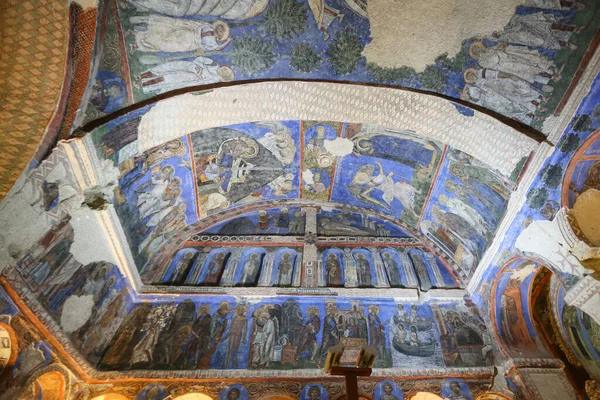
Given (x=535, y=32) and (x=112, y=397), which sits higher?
A: (x=535, y=32)

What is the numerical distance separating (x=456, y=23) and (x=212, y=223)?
697 cm

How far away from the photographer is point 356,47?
6.54 metres

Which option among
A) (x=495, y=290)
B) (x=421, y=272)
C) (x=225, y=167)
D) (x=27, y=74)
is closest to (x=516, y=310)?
(x=495, y=290)

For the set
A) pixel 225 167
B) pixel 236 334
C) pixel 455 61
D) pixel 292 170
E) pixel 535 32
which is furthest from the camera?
pixel 292 170

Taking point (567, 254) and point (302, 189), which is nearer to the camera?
point (567, 254)

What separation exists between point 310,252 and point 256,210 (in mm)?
2008

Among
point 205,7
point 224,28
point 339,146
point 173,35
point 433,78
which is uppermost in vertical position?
point 205,7

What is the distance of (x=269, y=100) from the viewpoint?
7387mm

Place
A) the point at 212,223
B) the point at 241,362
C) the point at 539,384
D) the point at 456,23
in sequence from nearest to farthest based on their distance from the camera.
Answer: the point at 456,23
the point at 539,384
the point at 241,362
the point at 212,223

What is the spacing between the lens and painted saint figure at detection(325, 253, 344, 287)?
863 centimetres

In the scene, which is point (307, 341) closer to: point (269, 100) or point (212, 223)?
point (212, 223)

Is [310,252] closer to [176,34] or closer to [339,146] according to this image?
[339,146]

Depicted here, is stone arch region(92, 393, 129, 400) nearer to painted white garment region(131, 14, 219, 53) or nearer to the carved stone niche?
painted white garment region(131, 14, 219, 53)

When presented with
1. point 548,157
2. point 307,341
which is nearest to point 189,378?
point 307,341
